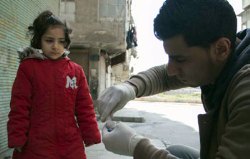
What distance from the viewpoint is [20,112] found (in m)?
2.57

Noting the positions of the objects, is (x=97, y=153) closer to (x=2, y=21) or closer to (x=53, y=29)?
(x=2, y=21)

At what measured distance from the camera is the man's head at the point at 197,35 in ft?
4.66

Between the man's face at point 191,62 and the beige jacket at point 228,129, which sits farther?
the man's face at point 191,62

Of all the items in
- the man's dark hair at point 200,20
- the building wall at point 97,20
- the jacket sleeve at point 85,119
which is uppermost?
the building wall at point 97,20

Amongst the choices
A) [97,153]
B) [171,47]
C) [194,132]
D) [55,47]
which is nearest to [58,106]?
[55,47]

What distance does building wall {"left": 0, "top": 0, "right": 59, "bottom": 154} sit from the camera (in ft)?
12.8

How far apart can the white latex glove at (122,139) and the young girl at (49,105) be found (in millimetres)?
829

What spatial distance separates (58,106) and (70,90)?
0.48 feet

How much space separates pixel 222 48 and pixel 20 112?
4.97 feet

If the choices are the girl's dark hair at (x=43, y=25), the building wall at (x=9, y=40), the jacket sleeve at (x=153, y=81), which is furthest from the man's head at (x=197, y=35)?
the building wall at (x=9, y=40)

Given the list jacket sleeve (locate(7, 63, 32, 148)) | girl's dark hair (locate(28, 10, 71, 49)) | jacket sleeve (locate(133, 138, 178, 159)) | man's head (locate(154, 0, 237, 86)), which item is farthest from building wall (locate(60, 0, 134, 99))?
man's head (locate(154, 0, 237, 86))

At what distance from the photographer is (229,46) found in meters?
1.49

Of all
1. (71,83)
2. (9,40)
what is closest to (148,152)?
(71,83)

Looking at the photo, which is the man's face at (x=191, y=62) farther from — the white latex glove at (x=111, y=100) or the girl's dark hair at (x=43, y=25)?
the girl's dark hair at (x=43, y=25)
